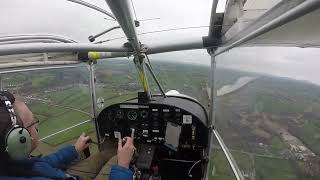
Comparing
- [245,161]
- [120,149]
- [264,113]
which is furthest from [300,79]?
[120,149]

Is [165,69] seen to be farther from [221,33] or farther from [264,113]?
[264,113]

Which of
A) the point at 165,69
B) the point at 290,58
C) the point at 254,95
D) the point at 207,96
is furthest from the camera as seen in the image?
the point at 165,69

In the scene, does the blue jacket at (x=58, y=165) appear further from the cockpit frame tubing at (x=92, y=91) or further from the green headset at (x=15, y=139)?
the cockpit frame tubing at (x=92, y=91)

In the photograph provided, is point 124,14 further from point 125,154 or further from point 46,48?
point 125,154

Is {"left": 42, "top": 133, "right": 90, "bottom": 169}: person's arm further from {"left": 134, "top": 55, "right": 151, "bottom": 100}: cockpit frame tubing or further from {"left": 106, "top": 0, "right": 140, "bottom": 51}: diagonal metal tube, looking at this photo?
{"left": 106, "top": 0, "right": 140, "bottom": 51}: diagonal metal tube

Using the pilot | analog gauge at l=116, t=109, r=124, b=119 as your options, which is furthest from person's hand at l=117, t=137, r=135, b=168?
analog gauge at l=116, t=109, r=124, b=119

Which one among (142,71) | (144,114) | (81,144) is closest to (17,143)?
(81,144)

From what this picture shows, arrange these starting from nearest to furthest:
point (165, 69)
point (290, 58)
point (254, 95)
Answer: point (290, 58), point (254, 95), point (165, 69)
